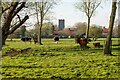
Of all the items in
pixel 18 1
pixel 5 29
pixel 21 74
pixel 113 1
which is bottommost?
pixel 21 74

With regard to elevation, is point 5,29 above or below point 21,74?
above

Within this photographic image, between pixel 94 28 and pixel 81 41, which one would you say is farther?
pixel 94 28

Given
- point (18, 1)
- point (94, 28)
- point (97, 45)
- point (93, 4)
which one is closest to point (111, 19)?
point (97, 45)

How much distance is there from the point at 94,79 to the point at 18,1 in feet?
15.6

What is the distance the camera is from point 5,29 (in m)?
5.03

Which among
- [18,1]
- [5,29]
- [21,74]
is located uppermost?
[18,1]

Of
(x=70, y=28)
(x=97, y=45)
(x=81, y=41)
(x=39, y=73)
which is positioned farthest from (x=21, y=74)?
(x=70, y=28)

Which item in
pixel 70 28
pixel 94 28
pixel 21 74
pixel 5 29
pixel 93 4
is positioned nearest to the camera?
pixel 5 29

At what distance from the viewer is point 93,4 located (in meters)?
41.9

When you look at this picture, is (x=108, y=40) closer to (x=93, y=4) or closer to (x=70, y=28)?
(x=93, y=4)

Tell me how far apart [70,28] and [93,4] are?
61023 mm

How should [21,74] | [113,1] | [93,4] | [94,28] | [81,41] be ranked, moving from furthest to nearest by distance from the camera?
[94,28]
[93,4]
[81,41]
[113,1]
[21,74]

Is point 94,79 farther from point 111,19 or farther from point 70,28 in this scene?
point 70,28

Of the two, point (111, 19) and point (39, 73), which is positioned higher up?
point (111, 19)
